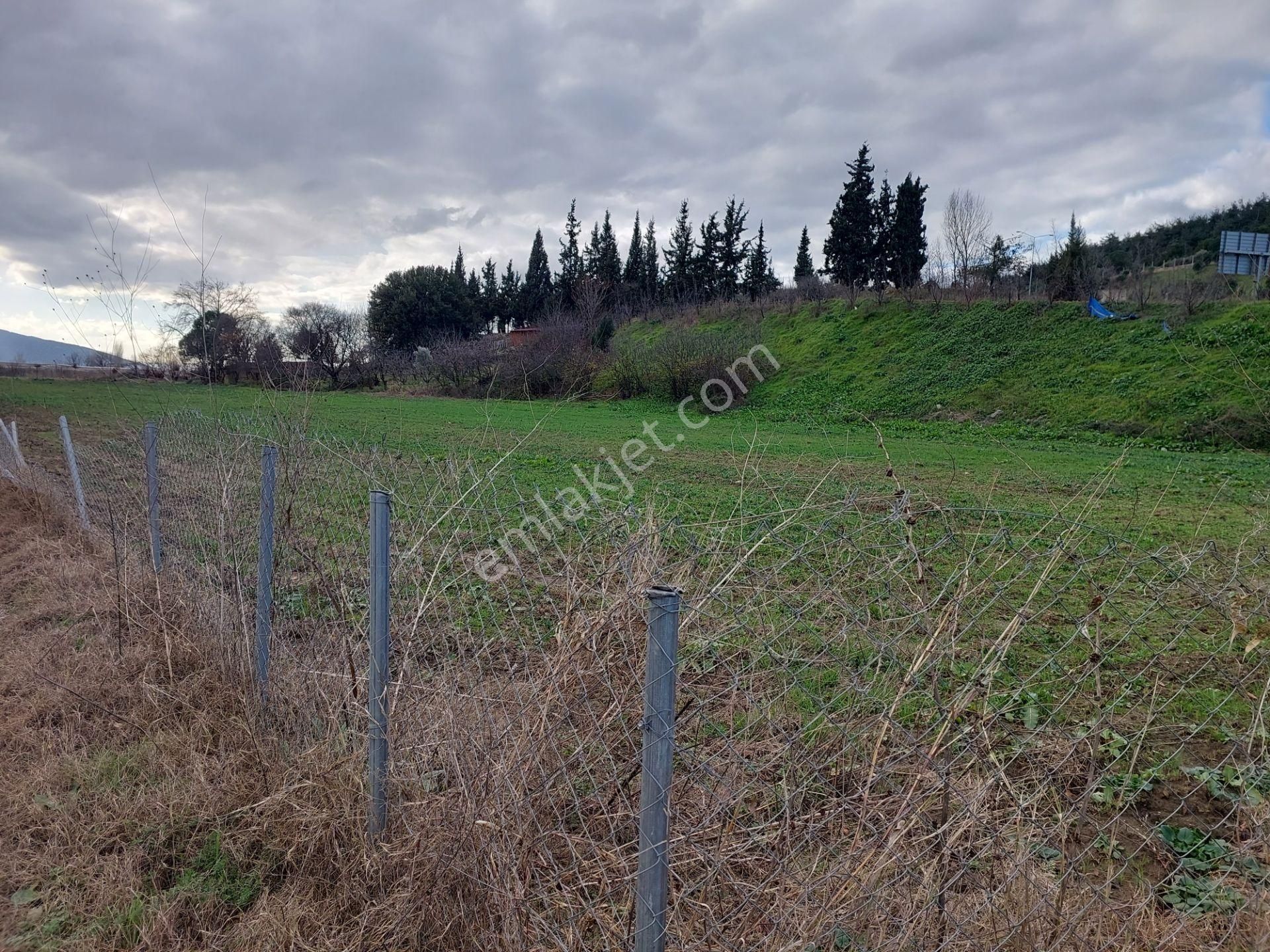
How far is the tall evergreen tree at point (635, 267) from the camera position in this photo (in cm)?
4981

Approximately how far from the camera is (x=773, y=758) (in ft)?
5.60

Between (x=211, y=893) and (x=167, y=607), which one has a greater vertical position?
(x=167, y=607)

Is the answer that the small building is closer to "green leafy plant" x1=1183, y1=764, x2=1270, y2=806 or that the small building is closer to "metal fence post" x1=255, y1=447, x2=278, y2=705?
"metal fence post" x1=255, y1=447, x2=278, y2=705

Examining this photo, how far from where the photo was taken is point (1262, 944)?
1.71 metres

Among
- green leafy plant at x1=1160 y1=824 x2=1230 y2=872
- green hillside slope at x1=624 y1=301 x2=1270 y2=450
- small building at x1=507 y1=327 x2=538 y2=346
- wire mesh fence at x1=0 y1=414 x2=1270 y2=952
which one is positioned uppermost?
small building at x1=507 y1=327 x2=538 y2=346

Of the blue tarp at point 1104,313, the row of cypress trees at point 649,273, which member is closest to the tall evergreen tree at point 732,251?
the row of cypress trees at point 649,273

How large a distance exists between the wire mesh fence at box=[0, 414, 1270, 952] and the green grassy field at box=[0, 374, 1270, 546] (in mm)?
451

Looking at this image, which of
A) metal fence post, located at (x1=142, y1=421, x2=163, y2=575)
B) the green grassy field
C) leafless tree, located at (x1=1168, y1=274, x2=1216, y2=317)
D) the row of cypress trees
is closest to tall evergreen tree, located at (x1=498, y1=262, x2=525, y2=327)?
the row of cypress trees

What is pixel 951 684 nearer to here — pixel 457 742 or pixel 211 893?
pixel 457 742

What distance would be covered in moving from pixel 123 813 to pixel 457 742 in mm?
1404

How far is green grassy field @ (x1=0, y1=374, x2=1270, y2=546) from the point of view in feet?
18.1

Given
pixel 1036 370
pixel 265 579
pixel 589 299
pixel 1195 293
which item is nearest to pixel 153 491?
pixel 265 579

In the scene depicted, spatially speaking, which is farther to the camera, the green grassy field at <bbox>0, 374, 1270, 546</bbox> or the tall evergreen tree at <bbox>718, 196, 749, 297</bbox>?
the tall evergreen tree at <bbox>718, 196, 749, 297</bbox>

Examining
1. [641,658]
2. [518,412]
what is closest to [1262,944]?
[641,658]
